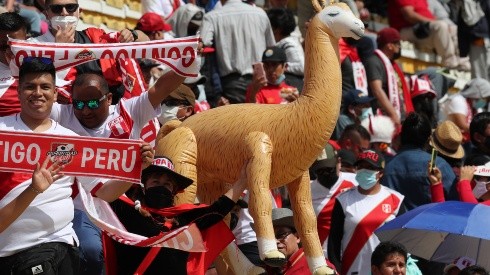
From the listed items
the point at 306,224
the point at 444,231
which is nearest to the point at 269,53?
the point at 444,231

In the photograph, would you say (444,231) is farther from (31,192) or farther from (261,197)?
(31,192)

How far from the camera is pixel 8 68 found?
955 cm

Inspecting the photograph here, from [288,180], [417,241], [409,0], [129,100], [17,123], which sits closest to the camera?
[17,123]

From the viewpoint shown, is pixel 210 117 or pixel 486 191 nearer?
pixel 210 117

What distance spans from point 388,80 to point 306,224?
6984mm

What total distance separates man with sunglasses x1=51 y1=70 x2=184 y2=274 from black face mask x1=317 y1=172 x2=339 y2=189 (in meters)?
2.85

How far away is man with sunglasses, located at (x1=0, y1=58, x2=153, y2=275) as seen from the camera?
8.09m

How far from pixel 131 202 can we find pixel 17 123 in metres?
0.90

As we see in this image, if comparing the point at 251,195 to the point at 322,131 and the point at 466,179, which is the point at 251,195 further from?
the point at 466,179

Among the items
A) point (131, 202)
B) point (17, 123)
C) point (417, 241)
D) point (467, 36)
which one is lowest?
point (467, 36)

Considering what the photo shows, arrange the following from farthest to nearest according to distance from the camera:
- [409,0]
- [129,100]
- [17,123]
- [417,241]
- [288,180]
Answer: [409,0] → [417,241] → [129,100] → [288,180] → [17,123]

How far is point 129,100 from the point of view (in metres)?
9.51

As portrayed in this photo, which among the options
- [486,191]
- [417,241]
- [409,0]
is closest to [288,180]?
[417,241]

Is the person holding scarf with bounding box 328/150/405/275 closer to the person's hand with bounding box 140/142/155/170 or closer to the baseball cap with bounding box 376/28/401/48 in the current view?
the person's hand with bounding box 140/142/155/170
